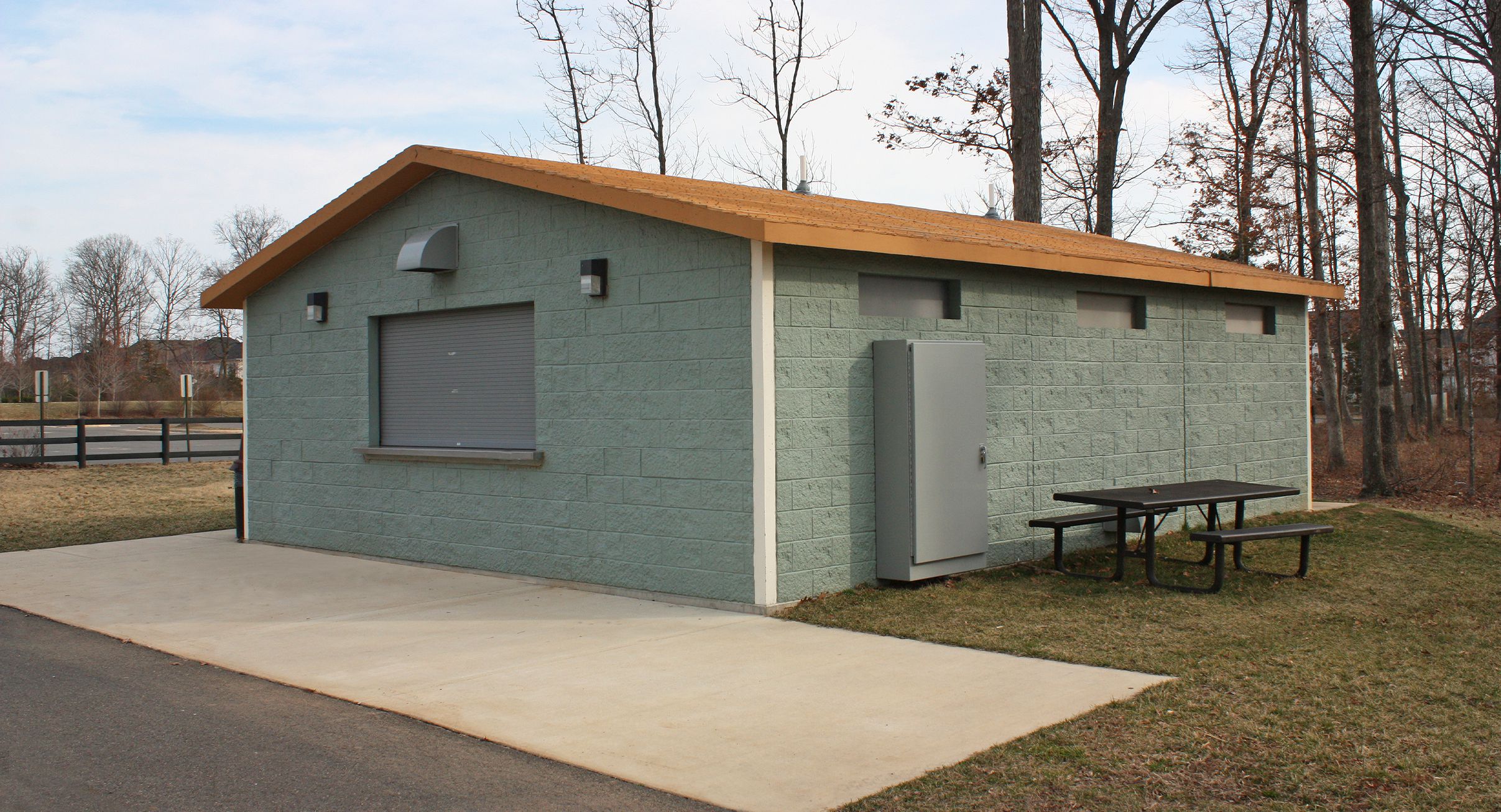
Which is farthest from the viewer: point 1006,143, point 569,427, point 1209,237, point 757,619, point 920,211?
point 1209,237

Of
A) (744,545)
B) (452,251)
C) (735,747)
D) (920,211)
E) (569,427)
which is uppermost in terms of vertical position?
(920,211)

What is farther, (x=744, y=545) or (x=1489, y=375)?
(x=1489, y=375)

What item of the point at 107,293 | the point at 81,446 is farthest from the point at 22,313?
the point at 81,446

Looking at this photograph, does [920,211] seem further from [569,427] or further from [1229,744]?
[1229,744]

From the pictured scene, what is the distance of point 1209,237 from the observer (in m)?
25.4

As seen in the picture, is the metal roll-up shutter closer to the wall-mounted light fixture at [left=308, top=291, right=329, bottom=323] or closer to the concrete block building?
the concrete block building

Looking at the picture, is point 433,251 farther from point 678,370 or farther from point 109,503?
point 109,503

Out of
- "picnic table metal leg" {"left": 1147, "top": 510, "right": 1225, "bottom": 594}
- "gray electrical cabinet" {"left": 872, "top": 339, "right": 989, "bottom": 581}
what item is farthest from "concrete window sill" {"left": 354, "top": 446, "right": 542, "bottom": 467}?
"picnic table metal leg" {"left": 1147, "top": 510, "right": 1225, "bottom": 594}

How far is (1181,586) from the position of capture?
8922 mm

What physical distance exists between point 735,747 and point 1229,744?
2137 mm

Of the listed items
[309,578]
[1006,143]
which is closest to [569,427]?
[309,578]

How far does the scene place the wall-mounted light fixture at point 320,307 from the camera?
38.2 ft

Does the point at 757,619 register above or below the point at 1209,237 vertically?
below

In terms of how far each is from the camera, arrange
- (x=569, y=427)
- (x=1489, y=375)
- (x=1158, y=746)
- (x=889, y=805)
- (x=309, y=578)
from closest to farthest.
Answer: (x=889, y=805) → (x=1158, y=746) → (x=569, y=427) → (x=309, y=578) → (x=1489, y=375)
